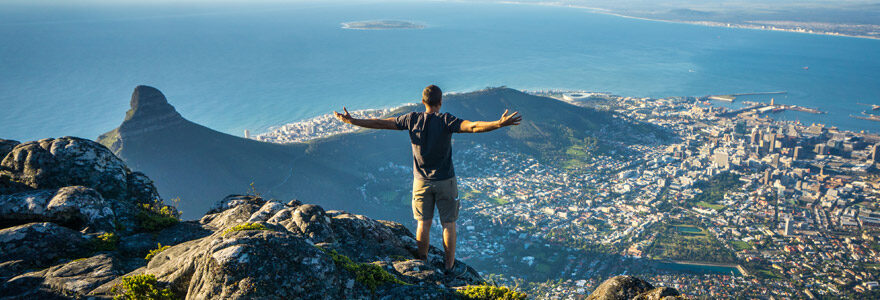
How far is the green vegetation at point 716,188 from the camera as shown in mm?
39206

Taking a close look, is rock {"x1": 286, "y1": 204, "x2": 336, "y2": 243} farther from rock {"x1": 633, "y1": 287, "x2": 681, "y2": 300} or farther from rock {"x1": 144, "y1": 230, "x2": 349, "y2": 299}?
rock {"x1": 633, "y1": 287, "x2": 681, "y2": 300}

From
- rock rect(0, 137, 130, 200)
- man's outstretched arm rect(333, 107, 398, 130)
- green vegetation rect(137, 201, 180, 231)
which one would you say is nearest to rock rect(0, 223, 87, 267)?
green vegetation rect(137, 201, 180, 231)

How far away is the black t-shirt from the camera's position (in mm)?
6199

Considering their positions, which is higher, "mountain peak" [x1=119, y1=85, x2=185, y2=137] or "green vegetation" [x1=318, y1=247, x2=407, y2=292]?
"green vegetation" [x1=318, y1=247, x2=407, y2=292]

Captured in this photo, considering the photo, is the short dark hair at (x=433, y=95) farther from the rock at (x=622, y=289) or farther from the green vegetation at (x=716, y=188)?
the green vegetation at (x=716, y=188)

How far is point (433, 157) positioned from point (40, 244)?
17.7 ft

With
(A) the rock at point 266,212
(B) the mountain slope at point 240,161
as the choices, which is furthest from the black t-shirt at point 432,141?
(B) the mountain slope at point 240,161

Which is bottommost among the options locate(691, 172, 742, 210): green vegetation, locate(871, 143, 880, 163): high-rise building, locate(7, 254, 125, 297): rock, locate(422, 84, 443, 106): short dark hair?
locate(691, 172, 742, 210): green vegetation

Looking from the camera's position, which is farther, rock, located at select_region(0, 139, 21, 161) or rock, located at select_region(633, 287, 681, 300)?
rock, located at select_region(0, 139, 21, 161)

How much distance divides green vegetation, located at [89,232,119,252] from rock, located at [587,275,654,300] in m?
6.70

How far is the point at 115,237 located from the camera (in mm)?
6344

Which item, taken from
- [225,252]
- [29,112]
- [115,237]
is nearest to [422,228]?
[225,252]

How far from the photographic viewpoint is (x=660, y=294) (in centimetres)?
503

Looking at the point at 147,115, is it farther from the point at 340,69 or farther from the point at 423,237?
the point at 340,69
